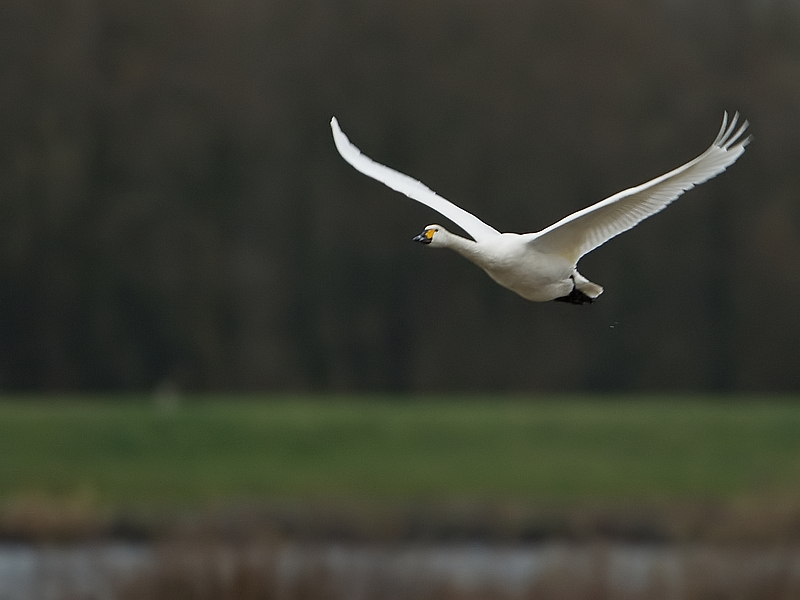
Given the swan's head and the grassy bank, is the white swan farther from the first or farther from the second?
the grassy bank

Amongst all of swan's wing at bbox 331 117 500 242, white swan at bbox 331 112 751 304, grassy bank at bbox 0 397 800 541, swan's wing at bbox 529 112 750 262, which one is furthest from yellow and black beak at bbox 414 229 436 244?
grassy bank at bbox 0 397 800 541

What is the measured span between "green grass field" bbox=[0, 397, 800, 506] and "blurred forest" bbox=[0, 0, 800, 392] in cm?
384

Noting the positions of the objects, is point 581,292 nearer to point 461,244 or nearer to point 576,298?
point 576,298

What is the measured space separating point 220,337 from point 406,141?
5.96 metres

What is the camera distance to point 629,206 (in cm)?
998

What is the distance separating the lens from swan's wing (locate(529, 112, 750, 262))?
30.7ft

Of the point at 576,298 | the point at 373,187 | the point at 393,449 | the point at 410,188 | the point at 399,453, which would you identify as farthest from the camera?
the point at 373,187

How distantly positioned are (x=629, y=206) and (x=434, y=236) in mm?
1145

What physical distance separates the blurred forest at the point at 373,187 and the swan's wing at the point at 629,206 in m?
22.1

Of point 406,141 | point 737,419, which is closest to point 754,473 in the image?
point 737,419

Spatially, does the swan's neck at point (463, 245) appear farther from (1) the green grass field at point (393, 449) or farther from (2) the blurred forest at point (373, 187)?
(2) the blurred forest at point (373, 187)

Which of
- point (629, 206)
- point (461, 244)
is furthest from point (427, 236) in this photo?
point (629, 206)

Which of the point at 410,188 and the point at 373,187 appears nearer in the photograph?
the point at 410,188

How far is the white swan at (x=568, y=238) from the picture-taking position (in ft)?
31.0
